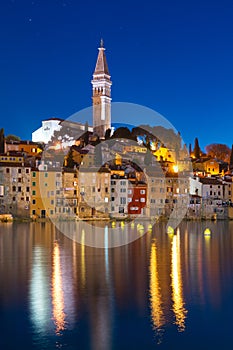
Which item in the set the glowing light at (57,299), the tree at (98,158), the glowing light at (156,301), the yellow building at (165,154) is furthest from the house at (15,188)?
the glowing light at (156,301)

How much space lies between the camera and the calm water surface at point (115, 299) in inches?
447

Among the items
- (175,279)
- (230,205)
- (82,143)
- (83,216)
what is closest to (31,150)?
(82,143)

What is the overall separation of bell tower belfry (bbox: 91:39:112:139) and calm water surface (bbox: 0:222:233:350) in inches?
2578

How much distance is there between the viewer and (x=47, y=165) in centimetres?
5406

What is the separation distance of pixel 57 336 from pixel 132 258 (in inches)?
519

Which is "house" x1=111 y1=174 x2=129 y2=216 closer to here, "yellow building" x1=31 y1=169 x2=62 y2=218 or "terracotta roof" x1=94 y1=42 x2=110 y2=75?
"yellow building" x1=31 y1=169 x2=62 y2=218

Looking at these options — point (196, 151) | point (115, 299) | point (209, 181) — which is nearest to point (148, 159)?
point (209, 181)

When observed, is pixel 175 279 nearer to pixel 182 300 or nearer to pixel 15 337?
pixel 182 300

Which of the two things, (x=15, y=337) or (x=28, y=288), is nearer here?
(x=15, y=337)

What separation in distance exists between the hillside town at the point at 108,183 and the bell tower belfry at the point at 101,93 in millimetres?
16204

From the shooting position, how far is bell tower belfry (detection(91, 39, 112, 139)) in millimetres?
91188

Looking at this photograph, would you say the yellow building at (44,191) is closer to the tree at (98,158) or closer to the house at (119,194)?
the house at (119,194)

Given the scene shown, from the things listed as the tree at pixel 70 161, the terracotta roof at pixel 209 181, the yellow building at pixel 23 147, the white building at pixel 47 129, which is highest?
the white building at pixel 47 129

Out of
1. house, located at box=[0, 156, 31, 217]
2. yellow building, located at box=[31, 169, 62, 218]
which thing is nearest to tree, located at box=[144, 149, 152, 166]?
yellow building, located at box=[31, 169, 62, 218]
